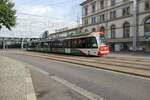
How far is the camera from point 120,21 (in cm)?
6450

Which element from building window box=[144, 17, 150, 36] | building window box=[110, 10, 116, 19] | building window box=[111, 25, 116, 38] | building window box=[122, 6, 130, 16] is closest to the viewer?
building window box=[144, 17, 150, 36]

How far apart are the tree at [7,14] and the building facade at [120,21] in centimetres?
3649

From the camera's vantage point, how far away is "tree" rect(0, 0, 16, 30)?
2315cm

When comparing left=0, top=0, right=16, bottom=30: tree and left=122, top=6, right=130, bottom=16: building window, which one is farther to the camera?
left=122, top=6, right=130, bottom=16: building window

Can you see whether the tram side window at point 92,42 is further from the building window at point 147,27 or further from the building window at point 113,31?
the building window at point 113,31

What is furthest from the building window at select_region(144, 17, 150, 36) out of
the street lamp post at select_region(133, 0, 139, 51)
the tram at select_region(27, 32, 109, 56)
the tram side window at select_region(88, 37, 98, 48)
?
the tram side window at select_region(88, 37, 98, 48)

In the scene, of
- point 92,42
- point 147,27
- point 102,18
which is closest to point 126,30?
point 147,27

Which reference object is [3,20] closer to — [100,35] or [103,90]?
[100,35]

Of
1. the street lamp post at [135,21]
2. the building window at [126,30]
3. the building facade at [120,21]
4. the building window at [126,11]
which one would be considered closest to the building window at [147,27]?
the building facade at [120,21]

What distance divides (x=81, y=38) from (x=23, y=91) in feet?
79.4

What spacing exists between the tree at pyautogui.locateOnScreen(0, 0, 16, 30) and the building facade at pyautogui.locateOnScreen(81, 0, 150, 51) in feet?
120

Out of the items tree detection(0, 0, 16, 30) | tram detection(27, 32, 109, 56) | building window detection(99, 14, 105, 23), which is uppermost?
building window detection(99, 14, 105, 23)

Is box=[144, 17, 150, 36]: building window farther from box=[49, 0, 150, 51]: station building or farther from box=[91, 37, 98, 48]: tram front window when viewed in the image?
box=[91, 37, 98, 48]: tram front window

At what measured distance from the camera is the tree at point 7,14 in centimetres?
2315
